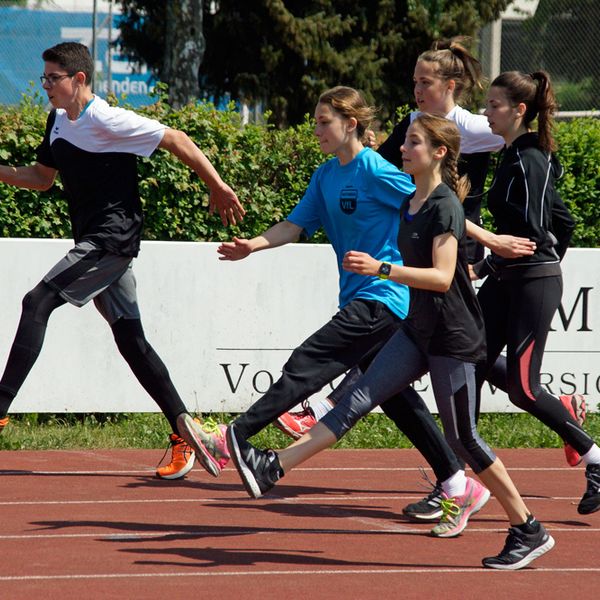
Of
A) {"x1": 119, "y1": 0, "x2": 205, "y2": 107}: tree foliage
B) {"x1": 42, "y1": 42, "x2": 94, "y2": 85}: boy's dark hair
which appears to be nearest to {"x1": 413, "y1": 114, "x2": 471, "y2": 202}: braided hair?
{"x1": 42, "y1": 42, "x2": 94, "y2": 85}: boy's dark hair

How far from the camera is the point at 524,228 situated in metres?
6.30

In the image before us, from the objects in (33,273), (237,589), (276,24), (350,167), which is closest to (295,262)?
(33,273)

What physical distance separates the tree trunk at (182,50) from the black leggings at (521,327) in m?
14.9

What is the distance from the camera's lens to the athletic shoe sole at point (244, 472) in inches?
216

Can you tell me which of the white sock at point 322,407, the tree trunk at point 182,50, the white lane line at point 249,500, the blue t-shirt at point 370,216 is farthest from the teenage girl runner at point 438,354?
the tree trunk at point 182,50

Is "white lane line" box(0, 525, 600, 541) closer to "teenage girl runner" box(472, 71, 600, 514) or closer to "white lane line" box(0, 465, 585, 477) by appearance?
"teenage girl runner" box(472, 71, 600, 514)

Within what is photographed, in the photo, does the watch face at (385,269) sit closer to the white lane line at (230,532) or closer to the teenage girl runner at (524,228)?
the teenage girl runner at (524,228)

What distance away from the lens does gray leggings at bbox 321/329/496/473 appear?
5508mm

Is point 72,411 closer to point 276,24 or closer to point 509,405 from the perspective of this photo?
point 509,405

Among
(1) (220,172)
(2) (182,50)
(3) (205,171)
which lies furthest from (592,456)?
(2) (182,50)

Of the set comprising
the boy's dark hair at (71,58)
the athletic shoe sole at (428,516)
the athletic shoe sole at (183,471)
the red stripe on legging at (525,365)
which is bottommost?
the athletic shoe sole at (183,471)

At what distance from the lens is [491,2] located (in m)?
25.2

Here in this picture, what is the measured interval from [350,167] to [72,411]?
382cm

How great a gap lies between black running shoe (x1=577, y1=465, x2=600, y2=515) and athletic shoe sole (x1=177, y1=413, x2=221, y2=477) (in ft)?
5.99
